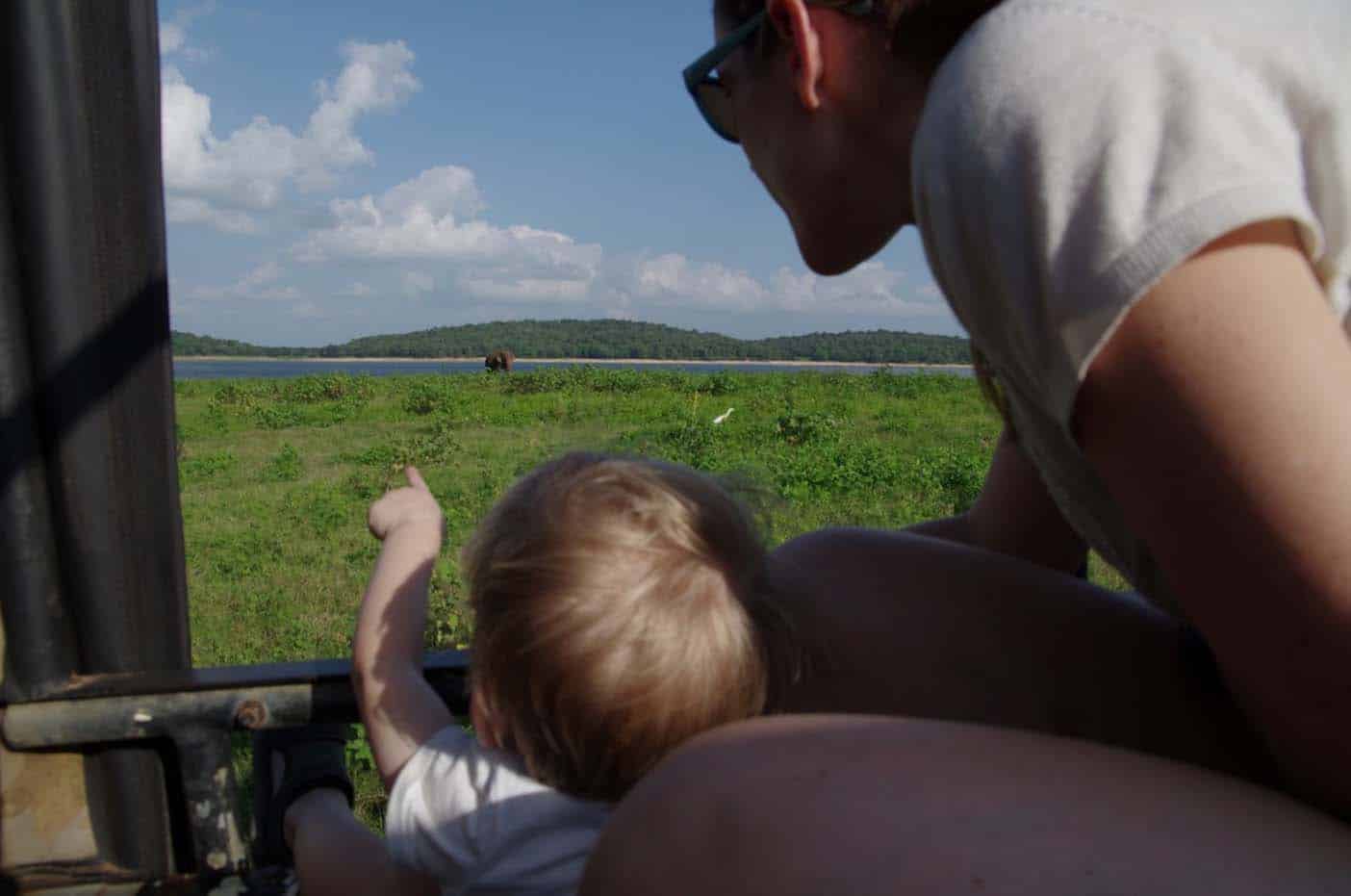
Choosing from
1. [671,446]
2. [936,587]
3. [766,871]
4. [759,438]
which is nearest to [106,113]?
[936,587]

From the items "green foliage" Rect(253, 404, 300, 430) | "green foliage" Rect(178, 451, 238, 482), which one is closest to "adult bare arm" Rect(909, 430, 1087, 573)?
"green foliage" Rect(178, 451, 238, 482)

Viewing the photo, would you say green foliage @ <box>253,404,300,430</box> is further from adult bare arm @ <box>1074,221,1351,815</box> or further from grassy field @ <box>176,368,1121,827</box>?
adult bare arm @ <box>1074,221,1351,815</box>

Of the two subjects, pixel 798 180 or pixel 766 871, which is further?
pixel 798 180

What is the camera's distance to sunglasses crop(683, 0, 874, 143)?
1117 mm

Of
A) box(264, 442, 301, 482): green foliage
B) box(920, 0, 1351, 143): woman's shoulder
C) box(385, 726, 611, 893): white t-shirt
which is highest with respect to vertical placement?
box(920, 0, 1351, 143): woman's shoulder

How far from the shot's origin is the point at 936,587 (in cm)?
125

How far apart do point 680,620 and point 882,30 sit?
0.59m

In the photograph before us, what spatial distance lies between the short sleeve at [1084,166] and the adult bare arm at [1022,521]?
695 mm

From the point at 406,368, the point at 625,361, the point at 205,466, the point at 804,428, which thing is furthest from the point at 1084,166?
the point at 406,368

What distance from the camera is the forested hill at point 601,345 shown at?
1706cm

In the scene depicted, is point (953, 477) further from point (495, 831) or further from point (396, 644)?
point (495, 831)

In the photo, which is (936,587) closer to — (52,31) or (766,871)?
(766,871)

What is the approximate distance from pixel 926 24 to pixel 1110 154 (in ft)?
1.10

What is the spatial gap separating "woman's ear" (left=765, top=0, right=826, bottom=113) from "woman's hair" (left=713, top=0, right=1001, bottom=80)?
0.02 meters
